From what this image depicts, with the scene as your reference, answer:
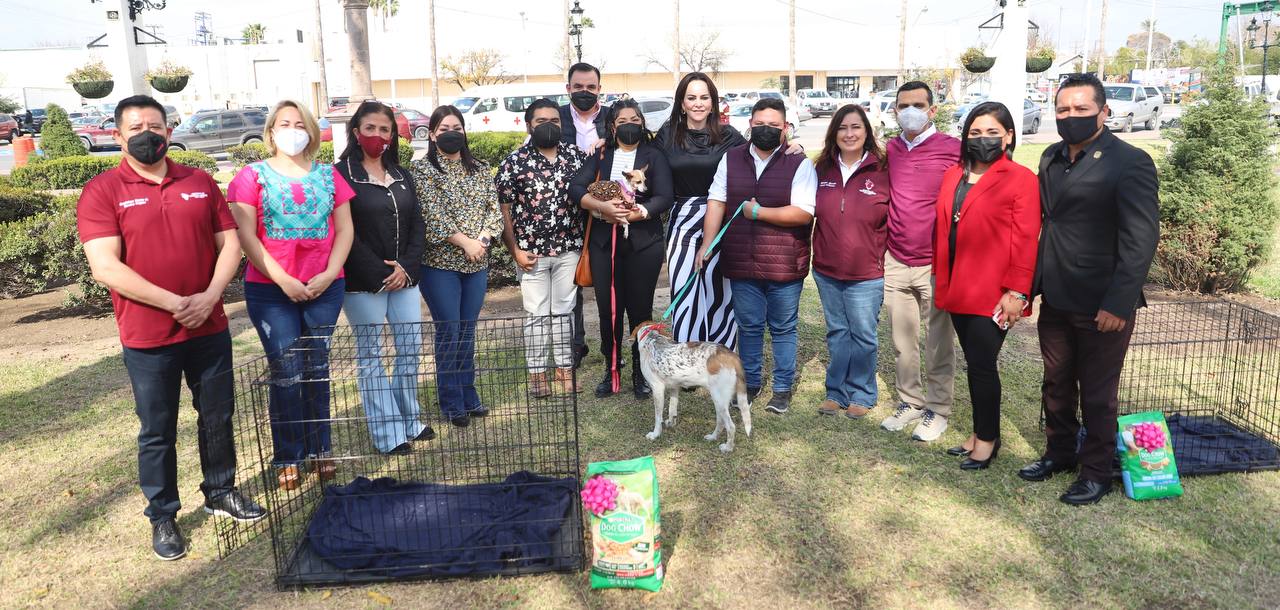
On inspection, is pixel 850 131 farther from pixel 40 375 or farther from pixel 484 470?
pixel 40 375

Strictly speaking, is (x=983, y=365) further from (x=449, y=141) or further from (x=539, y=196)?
(x=449, y=141)

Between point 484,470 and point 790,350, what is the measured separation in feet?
6.62

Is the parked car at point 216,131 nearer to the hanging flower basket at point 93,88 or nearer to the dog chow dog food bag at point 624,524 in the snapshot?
the hanging flower basket at point 93,88

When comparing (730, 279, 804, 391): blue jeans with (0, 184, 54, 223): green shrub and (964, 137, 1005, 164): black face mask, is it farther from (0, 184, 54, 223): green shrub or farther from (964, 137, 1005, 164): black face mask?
(0, 184, 54, 223): green shrub

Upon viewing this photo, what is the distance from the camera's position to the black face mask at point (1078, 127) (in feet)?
11.4

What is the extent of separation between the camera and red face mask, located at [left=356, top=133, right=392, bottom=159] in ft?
13.6

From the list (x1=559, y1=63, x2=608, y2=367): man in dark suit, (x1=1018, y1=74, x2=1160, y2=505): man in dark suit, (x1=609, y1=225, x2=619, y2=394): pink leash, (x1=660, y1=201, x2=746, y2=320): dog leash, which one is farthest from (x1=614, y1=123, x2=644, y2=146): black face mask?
(x1=1018, y1=74, x2=1160, y2=505): man in dark suit

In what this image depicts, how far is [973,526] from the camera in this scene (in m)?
3.60

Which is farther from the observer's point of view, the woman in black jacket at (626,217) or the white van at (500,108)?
the white van at (500,108)

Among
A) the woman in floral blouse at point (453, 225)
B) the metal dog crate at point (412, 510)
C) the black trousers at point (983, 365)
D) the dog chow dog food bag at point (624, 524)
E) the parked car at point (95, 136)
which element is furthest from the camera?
the parked car at point (95, 136)

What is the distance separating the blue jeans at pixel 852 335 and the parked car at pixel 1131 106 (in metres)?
24.2

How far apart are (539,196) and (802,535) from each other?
253 centimetres

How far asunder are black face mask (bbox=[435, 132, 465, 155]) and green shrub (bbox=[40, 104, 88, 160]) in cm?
1774

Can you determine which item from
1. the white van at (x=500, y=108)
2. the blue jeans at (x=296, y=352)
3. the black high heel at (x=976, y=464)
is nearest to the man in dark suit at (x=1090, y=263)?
the black high heel at (x=976, y=464)
